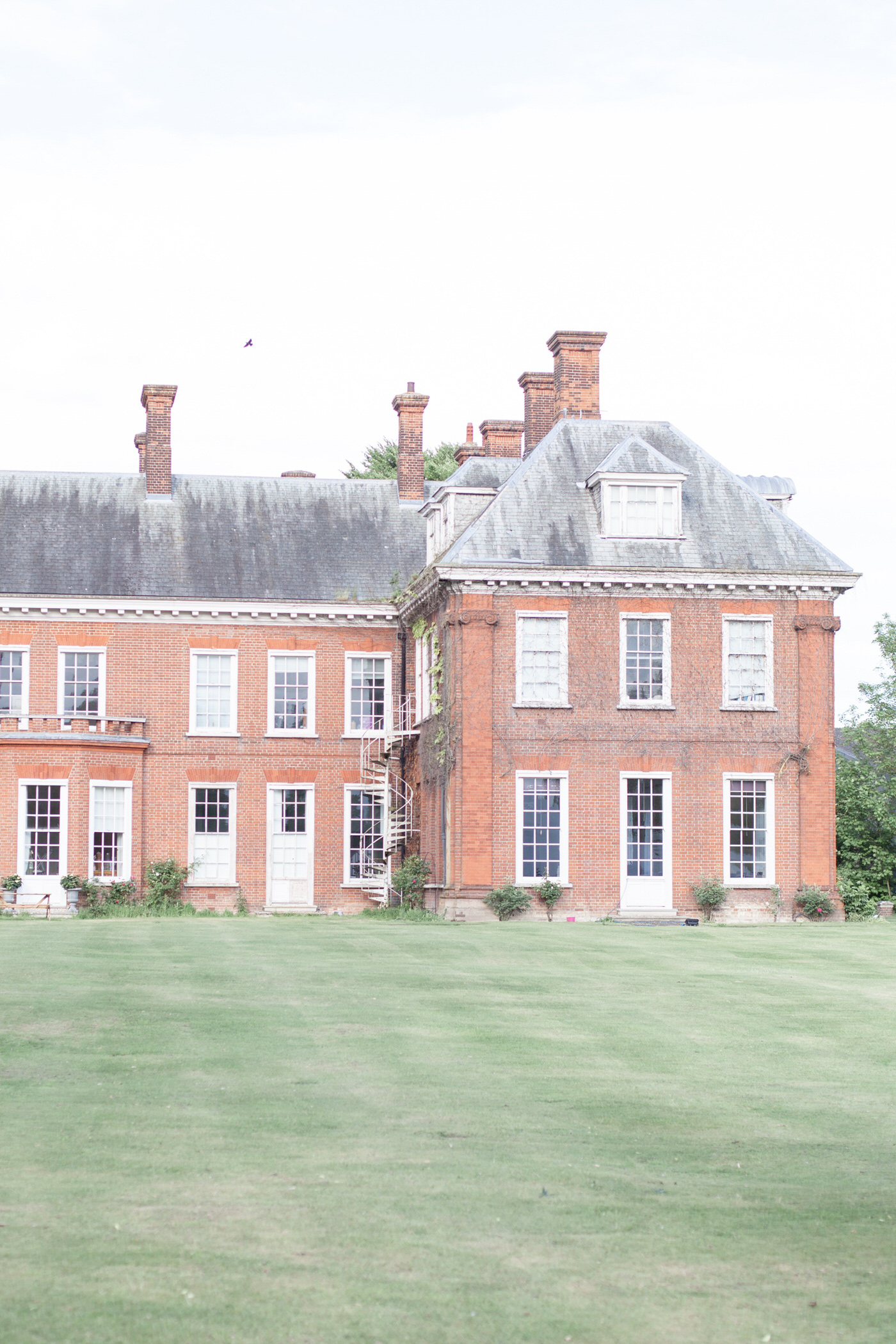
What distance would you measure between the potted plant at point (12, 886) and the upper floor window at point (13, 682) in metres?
4.41

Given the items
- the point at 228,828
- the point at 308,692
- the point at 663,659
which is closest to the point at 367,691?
the point at 308,692

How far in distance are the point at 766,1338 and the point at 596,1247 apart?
1.48m

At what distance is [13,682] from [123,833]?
4438 mm

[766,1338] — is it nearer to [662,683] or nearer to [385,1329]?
[385,1329]

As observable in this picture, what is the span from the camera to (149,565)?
39219mm

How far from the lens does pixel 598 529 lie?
34406 millimetres

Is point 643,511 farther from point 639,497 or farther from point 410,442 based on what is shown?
point 410,442

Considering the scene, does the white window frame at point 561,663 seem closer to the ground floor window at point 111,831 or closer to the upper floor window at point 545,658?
the upper floor window at point 545,658

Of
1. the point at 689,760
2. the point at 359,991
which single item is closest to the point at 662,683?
the point at 689,760

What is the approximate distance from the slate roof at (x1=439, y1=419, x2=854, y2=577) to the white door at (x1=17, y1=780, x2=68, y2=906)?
10651 mm

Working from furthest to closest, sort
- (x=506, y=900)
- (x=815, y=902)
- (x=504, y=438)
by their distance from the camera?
(x=504, y=438) → (x=815, y=902) → (x=506, y=900)

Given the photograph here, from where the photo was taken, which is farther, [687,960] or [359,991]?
[687,960]

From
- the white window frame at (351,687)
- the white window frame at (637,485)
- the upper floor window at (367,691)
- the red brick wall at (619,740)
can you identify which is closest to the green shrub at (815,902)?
the red brick wall at (619,740)

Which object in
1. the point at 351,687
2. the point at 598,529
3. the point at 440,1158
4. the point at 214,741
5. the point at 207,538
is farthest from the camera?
the point at 207,538
